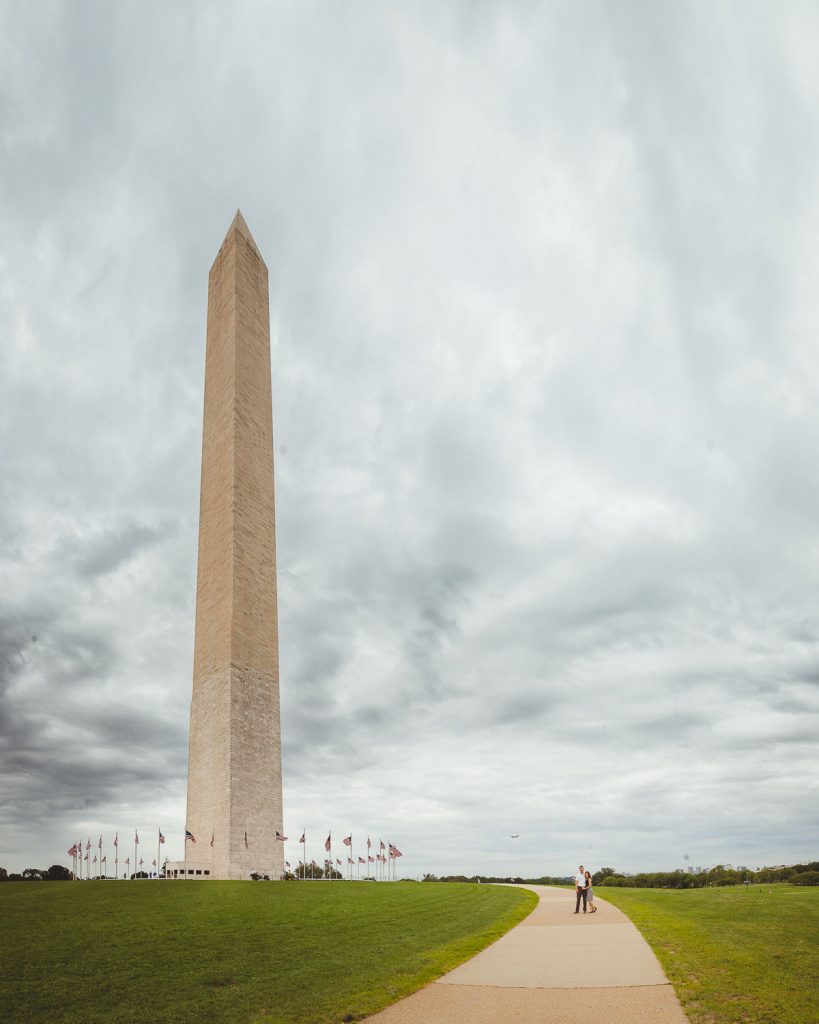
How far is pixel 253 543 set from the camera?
1483 inches

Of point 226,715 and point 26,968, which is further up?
point 226,715

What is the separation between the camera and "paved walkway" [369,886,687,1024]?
927cm

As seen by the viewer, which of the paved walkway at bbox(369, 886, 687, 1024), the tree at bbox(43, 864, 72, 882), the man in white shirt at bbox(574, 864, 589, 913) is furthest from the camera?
the tree at bbox(43, 864, 72, 882)

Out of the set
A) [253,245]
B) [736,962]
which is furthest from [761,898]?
[253,245]

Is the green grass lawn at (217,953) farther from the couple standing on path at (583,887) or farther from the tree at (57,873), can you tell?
the tree at (57,873)

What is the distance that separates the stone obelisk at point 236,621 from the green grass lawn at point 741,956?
1662 centimetres

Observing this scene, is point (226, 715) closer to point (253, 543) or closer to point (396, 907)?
point (253, 543)

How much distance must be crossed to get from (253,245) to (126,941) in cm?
4099

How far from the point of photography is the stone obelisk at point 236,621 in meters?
33.2

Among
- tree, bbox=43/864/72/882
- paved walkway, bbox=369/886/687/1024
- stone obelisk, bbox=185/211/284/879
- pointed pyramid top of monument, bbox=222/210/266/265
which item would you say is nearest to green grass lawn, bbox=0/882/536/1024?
paved walkway, bbox=369/886/687/1024

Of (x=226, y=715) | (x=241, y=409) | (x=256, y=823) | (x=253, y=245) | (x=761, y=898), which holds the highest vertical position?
(x=253, y=245)

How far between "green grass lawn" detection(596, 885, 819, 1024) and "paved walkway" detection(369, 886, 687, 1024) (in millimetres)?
405

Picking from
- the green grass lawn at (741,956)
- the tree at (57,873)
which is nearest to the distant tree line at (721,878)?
the green grass lawn at (741,956)

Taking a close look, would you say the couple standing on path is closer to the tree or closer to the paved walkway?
the paved walkway
